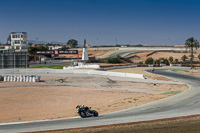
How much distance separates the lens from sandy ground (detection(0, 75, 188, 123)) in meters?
22.5

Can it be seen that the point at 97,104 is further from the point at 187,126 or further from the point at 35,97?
→ the point at 187,126

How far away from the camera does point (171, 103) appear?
83.2 feet

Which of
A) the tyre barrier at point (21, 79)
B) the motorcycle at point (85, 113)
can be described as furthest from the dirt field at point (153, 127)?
the tyre barrier at point (21, 79)

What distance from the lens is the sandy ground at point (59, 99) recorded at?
22453mm

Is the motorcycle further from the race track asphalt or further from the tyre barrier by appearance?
the tyre barrier

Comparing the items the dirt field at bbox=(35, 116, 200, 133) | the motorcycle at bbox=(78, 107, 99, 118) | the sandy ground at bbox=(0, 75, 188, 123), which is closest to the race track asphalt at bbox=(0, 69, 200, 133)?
the motorcycle at bbox=(78, 107, 99, 118)

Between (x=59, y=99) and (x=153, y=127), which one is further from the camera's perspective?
(x=59, y=99)

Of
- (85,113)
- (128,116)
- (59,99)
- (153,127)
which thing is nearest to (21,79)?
(59,99)

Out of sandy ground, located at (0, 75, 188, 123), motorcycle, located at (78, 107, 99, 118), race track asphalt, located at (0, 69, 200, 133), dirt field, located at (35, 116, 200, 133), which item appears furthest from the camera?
sandy ground, located at (0, 75, 188, 123)

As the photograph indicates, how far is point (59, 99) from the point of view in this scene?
29.5 m

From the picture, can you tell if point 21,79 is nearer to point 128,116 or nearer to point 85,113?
point 85,113

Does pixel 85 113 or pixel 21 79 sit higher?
pixel 21 79

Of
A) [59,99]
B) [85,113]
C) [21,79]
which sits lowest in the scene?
[59,99]

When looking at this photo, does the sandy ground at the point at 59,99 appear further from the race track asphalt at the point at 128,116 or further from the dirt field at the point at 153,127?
the dirt field at the point at 153,127
